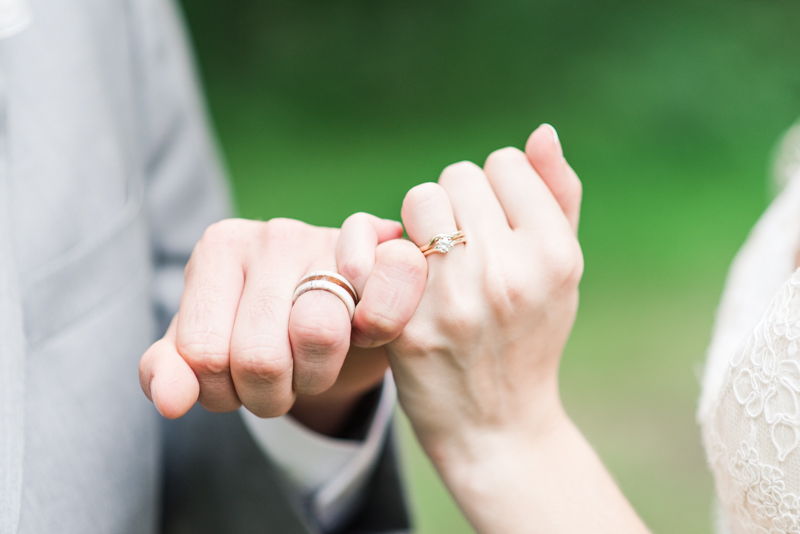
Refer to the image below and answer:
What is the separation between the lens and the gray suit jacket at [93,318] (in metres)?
0.60

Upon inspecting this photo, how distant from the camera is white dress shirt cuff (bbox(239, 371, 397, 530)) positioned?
2.64ft

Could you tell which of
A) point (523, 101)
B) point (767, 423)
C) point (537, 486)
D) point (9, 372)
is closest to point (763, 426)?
point (767, 423)

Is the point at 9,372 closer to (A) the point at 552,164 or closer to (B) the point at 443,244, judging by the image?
(B) the point at 443,244

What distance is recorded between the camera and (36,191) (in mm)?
681

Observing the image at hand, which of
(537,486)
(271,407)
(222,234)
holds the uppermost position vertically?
(222,234)

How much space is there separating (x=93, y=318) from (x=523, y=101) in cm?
306

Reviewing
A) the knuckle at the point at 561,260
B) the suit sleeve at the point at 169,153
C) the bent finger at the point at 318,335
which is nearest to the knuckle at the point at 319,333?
the bent finger at the point at 318,335

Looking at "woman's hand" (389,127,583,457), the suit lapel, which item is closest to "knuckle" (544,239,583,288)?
"woman's hand" (389,127,583,457)

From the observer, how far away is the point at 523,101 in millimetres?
3365

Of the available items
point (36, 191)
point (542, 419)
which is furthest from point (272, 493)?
point (36, 191)

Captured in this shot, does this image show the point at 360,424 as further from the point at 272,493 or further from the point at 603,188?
the point at 603,188

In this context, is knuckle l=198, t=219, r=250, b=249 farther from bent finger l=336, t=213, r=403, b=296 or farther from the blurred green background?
the blurred green background

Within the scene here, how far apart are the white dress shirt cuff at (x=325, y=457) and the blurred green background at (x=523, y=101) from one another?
73.8 inches

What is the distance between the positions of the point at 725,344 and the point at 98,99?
3.07ft
